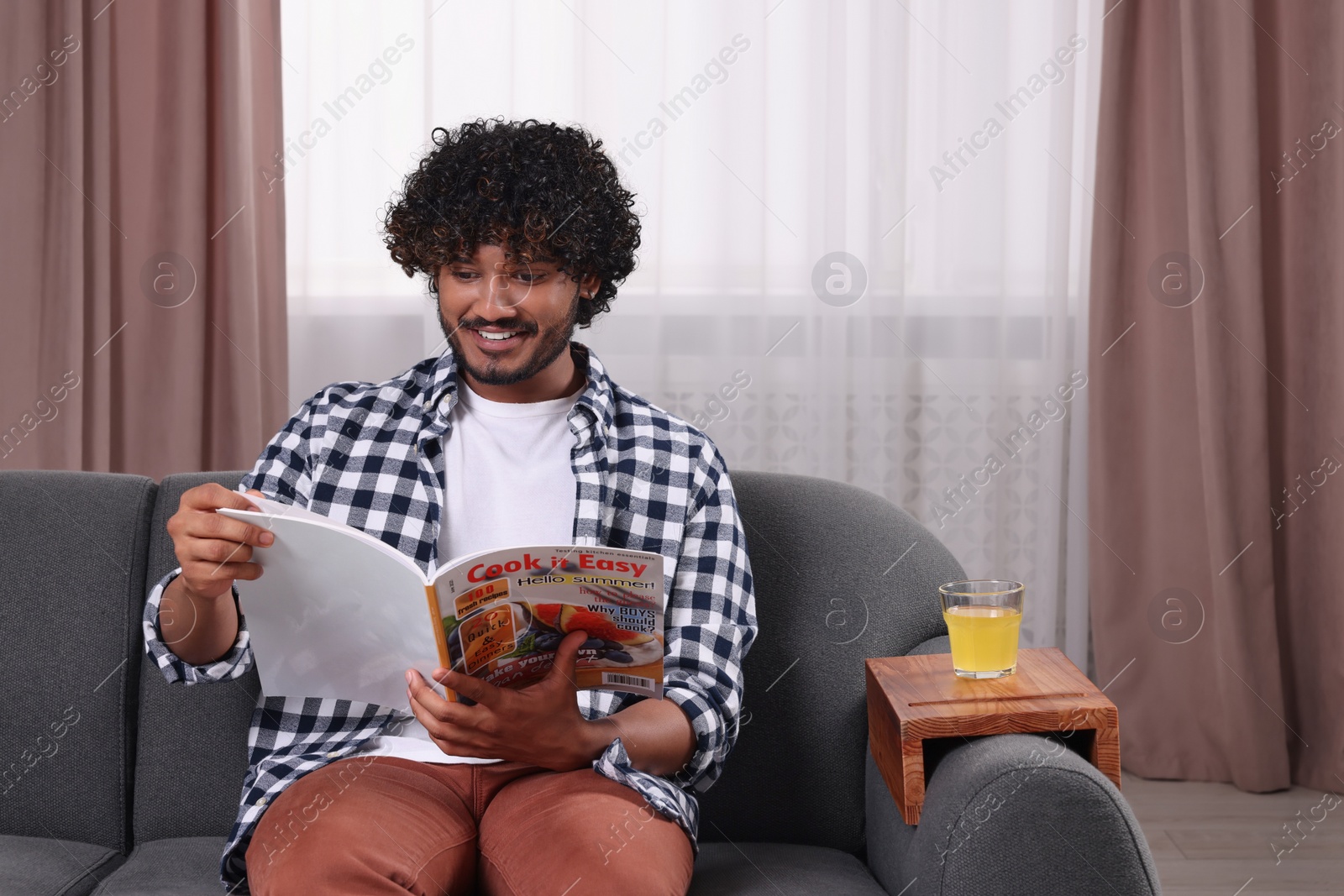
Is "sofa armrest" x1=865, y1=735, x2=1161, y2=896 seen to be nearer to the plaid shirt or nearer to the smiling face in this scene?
the plaid shirt

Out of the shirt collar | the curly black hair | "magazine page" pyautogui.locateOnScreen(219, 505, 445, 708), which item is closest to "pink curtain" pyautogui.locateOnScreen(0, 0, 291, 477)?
the curly black hair

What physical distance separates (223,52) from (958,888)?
7.04ft

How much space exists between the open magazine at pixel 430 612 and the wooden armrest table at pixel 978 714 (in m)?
0.25

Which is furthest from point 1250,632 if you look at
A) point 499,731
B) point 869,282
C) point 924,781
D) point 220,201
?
point 220,201

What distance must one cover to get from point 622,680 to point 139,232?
1.76m

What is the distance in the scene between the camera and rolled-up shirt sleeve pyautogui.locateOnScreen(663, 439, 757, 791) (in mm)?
1271

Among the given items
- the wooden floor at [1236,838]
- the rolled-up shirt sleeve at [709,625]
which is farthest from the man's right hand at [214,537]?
the wooden floor at [1236,838]

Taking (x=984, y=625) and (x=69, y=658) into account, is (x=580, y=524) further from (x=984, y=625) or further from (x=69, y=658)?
(x=69, y=658)

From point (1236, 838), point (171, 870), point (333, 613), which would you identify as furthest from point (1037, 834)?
point (1236, 838)

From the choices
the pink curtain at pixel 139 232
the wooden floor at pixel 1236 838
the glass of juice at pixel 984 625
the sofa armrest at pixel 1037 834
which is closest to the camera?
the sofa armrest at pixel 1037 834

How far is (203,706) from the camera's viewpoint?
141cm

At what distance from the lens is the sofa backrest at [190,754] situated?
1380mm

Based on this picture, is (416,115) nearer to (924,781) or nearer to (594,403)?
(594,403)

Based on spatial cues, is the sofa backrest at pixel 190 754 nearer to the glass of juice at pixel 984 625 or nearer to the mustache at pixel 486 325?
the mustache at pixel 486 325
